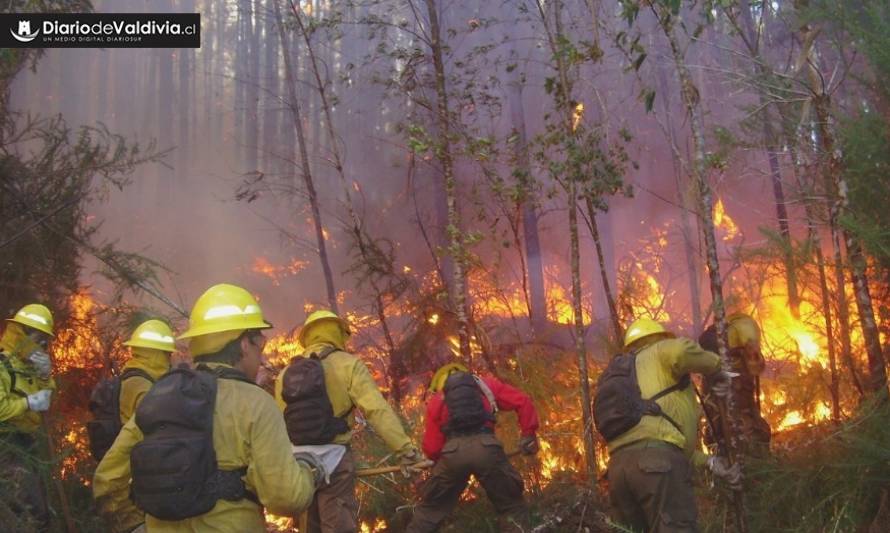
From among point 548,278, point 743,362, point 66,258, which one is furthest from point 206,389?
point 548,278

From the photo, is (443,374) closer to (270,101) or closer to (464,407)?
(464,407)

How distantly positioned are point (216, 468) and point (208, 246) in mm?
14031

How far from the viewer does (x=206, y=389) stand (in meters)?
2.59

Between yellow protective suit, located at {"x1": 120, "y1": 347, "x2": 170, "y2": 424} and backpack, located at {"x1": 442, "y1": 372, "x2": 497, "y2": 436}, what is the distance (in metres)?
2.15

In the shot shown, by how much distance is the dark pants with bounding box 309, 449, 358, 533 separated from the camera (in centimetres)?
487

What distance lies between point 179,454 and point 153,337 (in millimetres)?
2674

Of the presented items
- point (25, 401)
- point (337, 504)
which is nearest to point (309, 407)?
point (337, 504)

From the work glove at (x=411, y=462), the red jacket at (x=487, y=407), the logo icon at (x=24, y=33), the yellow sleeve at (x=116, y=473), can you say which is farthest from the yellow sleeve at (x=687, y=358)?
the logo icon at (x=24, y=33)

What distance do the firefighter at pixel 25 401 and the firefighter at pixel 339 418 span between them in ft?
5.35

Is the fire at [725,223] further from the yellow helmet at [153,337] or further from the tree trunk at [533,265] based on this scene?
the yellow helmet at [153,337]

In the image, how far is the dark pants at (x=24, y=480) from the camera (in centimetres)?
405

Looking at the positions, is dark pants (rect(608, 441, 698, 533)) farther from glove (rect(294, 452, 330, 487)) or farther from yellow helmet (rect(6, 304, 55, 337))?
yellow helmet (rect(6, 304, 55, 337))

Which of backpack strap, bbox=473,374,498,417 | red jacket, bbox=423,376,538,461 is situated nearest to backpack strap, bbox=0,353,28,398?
red jacket, bbox=423,376,538,461

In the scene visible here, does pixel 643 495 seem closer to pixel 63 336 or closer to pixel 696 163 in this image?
pixel 696 163
